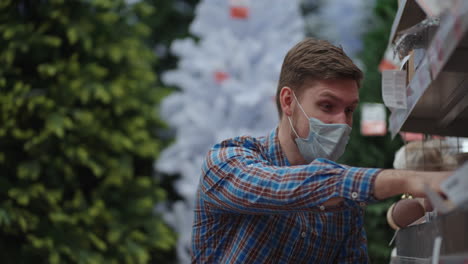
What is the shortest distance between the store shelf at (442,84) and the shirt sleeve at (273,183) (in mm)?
243

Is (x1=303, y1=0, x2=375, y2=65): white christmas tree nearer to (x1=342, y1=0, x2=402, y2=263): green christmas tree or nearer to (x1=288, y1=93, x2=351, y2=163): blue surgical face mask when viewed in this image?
(x1=342, y1=0, x2=402, y2=263): green christmas tree

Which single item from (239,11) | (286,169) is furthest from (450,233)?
(239,11)

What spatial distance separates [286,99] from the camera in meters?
1.63

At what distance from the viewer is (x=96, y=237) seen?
4047mm

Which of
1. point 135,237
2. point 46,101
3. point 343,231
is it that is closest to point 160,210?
point 135,237

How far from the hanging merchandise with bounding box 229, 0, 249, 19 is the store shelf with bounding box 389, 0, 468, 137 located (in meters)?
2.72

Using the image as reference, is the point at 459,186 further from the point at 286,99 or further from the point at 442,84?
the point at 286,99

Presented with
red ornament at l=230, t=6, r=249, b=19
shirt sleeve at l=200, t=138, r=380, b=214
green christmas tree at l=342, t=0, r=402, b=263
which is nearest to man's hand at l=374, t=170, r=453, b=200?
shirt sleeve at l=200, t=138, r=380, b=214

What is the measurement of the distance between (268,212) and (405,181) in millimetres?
320

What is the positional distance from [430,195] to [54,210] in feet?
11.1

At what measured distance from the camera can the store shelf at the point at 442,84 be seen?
0.92 metres

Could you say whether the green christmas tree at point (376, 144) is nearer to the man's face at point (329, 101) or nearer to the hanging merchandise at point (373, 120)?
the hanging merchandise at point (373, 120)

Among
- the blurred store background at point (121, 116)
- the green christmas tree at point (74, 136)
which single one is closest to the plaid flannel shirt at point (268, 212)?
the blurred store background at point (121, 116)

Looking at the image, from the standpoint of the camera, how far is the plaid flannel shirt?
114 cm
